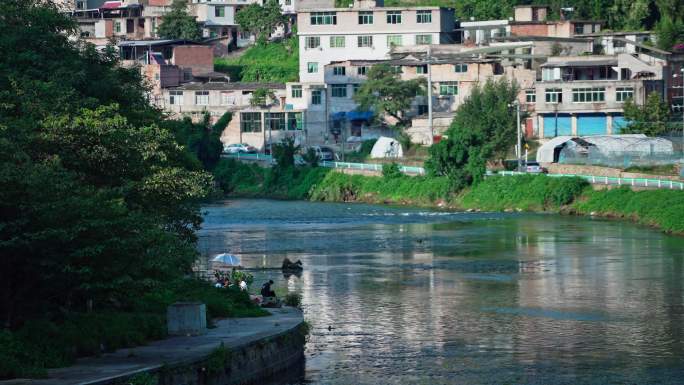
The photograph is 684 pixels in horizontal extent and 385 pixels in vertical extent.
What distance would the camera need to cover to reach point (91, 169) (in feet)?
123

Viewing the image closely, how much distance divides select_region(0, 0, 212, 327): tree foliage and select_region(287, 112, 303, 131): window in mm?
51509

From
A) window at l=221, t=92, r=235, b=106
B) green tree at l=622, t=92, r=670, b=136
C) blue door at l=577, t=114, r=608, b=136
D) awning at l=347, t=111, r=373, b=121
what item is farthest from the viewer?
window at l=221, t=92, r=235, b=106

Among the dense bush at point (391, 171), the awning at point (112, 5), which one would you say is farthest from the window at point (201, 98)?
the awning at point (112, 5)

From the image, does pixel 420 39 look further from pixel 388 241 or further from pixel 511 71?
pixel 388 241

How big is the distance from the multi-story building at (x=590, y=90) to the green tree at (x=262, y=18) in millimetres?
34951

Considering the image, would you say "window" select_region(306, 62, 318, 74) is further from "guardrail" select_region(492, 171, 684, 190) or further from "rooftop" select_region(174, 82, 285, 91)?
"guardrail" select_region(492, 171, 684, 190)

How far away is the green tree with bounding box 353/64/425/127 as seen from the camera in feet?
325

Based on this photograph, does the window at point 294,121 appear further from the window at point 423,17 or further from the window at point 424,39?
the window at point 423,17

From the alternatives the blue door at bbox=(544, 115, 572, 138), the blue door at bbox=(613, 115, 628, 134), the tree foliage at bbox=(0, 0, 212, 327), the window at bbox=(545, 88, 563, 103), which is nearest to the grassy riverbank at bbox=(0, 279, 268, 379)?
the tree foliage at bbox=(0, 0, 212, 327)

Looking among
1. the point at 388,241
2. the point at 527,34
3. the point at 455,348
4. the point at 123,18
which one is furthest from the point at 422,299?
the point at 123,18

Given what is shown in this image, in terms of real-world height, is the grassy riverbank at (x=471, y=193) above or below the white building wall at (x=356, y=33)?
below

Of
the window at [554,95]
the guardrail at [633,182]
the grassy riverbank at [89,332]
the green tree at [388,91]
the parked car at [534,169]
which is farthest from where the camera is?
the green tree at [388,91]

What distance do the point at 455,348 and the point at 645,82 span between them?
5650cm

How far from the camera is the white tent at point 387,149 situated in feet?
313
